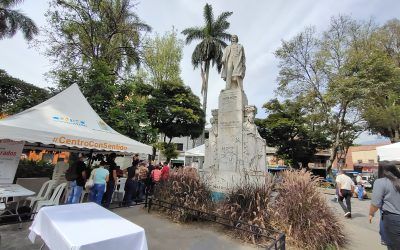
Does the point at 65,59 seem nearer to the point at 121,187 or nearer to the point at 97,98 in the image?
the point at 97,98

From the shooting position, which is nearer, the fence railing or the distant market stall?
the fence railing

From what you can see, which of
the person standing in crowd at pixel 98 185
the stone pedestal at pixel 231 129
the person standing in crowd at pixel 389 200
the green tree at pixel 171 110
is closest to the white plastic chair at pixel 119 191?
the person standing in crowd at pixel 98 185

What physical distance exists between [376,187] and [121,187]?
9.67 meters

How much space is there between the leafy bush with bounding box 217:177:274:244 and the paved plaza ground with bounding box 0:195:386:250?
0.37 metres

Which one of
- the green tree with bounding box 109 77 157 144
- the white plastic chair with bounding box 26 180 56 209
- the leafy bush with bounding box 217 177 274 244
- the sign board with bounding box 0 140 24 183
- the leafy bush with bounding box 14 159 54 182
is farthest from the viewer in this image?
the green tree with bounding box 109 77 157 144

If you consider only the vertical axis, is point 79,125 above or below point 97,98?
below

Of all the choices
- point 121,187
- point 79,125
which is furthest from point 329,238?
point 121,187

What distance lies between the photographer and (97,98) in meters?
13.2

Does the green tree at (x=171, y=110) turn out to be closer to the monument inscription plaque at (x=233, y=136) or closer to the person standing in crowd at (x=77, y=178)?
the monument inscription plaque at (x=233, y=136)

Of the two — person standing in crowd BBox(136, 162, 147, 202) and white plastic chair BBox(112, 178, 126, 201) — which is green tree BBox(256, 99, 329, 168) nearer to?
person standing in crowd BBox(136, 162, 147, 202)

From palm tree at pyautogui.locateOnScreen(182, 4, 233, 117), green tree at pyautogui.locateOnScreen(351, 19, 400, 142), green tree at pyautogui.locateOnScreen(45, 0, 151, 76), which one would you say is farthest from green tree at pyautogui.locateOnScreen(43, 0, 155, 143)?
green tree at pyautogui.locateOnScreen(351, 19, 400, 142)

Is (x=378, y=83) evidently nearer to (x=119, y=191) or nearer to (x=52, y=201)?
(x=119, y=191)

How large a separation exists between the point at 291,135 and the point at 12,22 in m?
32.0

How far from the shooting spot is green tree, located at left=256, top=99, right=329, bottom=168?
31.5m
